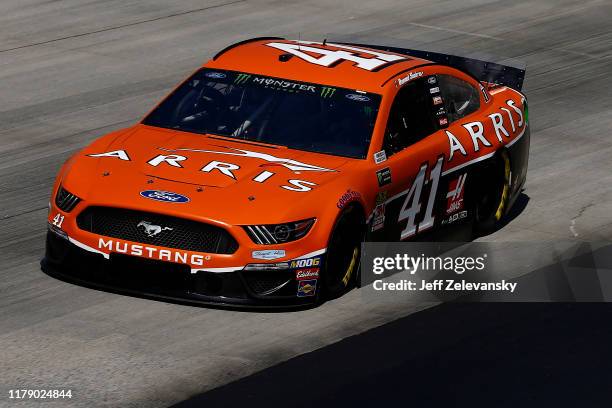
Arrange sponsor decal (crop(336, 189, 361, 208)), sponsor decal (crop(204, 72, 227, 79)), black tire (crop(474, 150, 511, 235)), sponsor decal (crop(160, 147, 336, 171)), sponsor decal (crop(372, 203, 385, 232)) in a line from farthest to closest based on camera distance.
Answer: black tire (crop(474, 150, 511, 235)) → sponsor decal (crop(204, 72, 227, 79)) → sponsor decal (crop(372, 203, 385, 232)) → sponsor decal (crop(160, 147, 336, 171)) → sponsor decal (crop(336, 189, 361, 208))

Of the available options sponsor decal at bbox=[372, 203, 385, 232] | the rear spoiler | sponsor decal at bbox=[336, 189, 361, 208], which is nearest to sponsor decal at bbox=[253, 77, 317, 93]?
sponsor decal at bbox=[372, 203, 385, 232]

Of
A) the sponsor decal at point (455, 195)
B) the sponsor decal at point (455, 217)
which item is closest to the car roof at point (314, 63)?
the sponsor decal at point (455, 195)

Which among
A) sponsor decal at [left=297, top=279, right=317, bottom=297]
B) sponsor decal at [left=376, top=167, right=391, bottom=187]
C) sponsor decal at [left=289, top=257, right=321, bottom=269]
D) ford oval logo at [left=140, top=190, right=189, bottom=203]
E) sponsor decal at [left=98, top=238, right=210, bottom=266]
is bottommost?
sponsor decal at [left=297, top=279, right=317, bottom=297]

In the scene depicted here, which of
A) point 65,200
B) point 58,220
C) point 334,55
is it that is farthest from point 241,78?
point 58,220

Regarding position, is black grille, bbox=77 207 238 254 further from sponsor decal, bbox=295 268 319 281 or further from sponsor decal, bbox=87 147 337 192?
sponsor decal, bbox=295 268 319 281

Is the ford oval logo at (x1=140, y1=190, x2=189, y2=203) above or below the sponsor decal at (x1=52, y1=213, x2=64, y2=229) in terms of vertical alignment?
above

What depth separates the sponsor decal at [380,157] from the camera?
10705 mm

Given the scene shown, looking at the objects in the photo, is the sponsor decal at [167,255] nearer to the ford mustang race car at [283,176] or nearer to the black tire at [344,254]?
the ford mustang race car at [283,176]

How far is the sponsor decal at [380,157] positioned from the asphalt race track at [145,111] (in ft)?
2.99

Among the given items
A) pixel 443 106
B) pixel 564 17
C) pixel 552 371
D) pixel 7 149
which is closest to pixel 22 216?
pixel 7 149

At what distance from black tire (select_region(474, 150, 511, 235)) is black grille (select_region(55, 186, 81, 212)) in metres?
3.34

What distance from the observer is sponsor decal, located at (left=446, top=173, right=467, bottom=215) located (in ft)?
37.9

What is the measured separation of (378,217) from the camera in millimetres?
10641

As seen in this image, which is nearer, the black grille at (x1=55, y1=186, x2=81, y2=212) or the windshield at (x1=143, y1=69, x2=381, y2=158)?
the black grille at (x1=55, y1=186, x2=81, y2=212)
